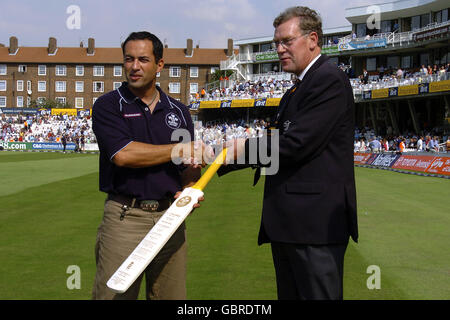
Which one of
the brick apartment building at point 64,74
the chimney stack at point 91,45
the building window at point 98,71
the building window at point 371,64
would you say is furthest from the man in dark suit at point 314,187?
the chimney stack at point 91,45

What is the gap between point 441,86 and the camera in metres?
37.4

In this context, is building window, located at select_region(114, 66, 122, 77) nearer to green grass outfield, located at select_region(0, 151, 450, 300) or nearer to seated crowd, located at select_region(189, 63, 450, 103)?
seated crowd, located at select_region(189, 63, 450, 103)

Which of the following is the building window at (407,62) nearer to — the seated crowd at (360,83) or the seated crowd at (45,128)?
the seated crowd at (360,83)

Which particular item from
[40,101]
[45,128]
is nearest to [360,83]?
[45,128]

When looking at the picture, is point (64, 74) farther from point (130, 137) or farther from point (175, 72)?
point (130, 137)

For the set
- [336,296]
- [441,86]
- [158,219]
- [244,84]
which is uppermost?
[244,84]

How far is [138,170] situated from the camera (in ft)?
13.2

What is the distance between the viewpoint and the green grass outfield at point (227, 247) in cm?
674

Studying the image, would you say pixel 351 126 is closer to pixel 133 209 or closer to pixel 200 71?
pixel 133 209

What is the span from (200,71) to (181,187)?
92280 millimetres

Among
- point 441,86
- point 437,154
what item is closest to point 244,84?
point 441,86

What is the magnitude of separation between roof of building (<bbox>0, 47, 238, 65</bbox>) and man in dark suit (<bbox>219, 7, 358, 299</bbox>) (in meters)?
92.9

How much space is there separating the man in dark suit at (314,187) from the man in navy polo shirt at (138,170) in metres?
0.75

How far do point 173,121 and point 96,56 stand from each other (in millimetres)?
98432
